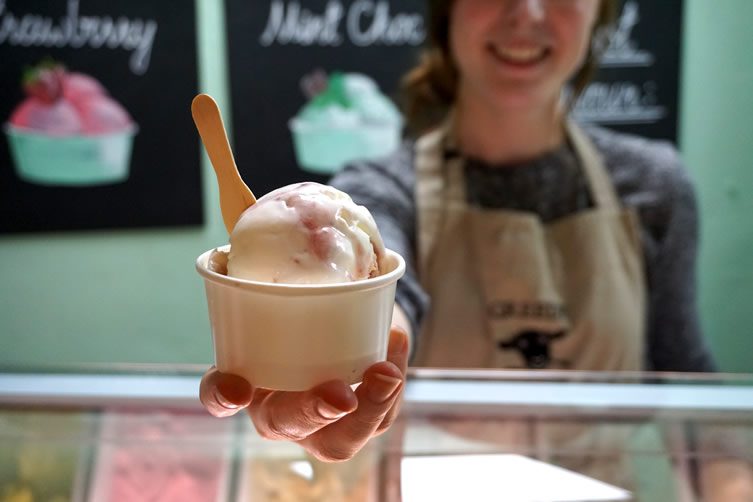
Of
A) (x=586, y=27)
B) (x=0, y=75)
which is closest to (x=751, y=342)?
(x=586, y=27)

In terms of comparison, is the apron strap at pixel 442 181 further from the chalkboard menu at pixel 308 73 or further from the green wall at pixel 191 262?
the green wall at pixel 191 262

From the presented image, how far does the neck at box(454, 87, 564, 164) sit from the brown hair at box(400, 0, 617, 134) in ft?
0.30

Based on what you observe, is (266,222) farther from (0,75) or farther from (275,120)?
(0,75)

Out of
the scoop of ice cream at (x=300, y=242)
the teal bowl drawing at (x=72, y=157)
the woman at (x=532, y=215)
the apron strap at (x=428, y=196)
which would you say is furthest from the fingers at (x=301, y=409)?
the teal bowl drawing at (x=72, y=157)

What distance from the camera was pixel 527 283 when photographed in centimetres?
191

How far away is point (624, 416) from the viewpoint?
4.30ft

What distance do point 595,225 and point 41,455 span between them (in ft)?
4.37

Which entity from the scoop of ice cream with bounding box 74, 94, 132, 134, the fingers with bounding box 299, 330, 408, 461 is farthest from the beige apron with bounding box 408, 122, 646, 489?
the scoop of ice cream with bounding box 74, 94, 132, 134

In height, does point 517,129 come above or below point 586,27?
below

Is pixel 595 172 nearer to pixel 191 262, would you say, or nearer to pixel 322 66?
pixel 322 66

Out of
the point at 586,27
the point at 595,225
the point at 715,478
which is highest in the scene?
the point at 586,27

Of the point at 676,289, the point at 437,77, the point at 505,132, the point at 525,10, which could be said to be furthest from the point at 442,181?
the point at 676,289

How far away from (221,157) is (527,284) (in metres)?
1.14

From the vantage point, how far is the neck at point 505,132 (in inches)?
79.4
